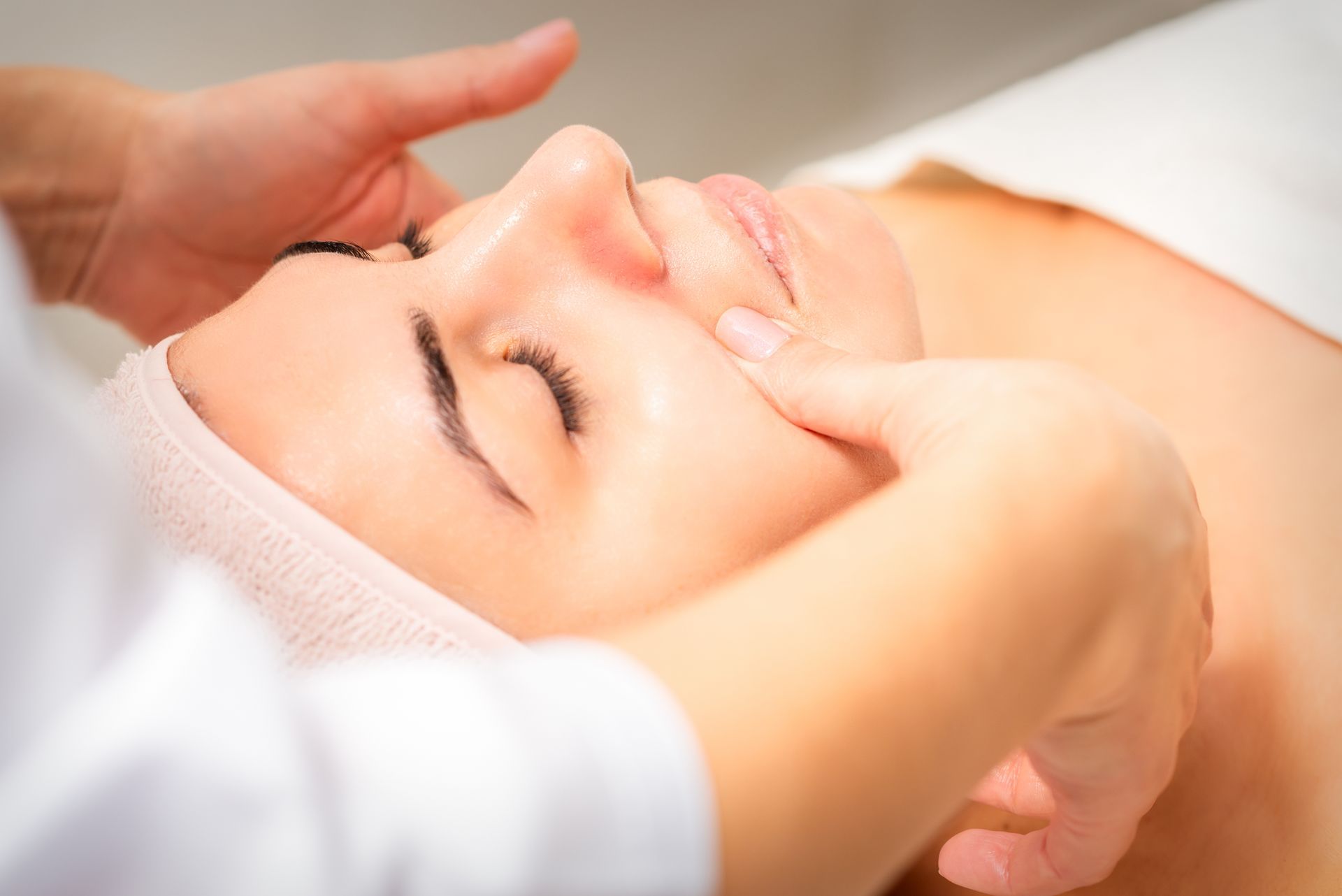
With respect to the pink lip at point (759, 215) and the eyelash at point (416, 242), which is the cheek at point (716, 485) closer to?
the pink lip at point (759, 215)

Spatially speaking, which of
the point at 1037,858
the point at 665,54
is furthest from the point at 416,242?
the point at 665,54

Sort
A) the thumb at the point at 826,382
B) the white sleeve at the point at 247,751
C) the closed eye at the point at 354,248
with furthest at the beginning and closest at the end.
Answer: the closed eye at the point at 354,248, the thumb at the point at 826,382, the white sleeve at the point at 247,751

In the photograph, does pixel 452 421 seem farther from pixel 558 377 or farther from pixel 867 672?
pixel 867 672

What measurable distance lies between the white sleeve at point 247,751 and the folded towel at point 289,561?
0.23m

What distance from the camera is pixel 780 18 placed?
71.2 inches

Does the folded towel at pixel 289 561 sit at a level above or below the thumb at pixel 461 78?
below

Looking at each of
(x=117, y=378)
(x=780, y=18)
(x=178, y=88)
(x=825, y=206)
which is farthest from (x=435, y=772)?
(x=780, y=18)

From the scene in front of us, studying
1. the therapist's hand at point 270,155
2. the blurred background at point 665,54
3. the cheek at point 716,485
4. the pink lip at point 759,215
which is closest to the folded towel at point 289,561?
the cheek at point 716,485

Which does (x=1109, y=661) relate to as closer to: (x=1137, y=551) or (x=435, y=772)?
(x=1137, y=551)

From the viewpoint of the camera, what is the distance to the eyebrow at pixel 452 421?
0.65 meters

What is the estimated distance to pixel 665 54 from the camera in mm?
1780

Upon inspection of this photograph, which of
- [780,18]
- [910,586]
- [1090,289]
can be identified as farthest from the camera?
[780,18]

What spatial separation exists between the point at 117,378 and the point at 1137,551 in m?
0.78

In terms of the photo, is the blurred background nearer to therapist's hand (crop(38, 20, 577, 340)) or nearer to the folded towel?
therapist's hand (crop(38, 20, 577, 340))
